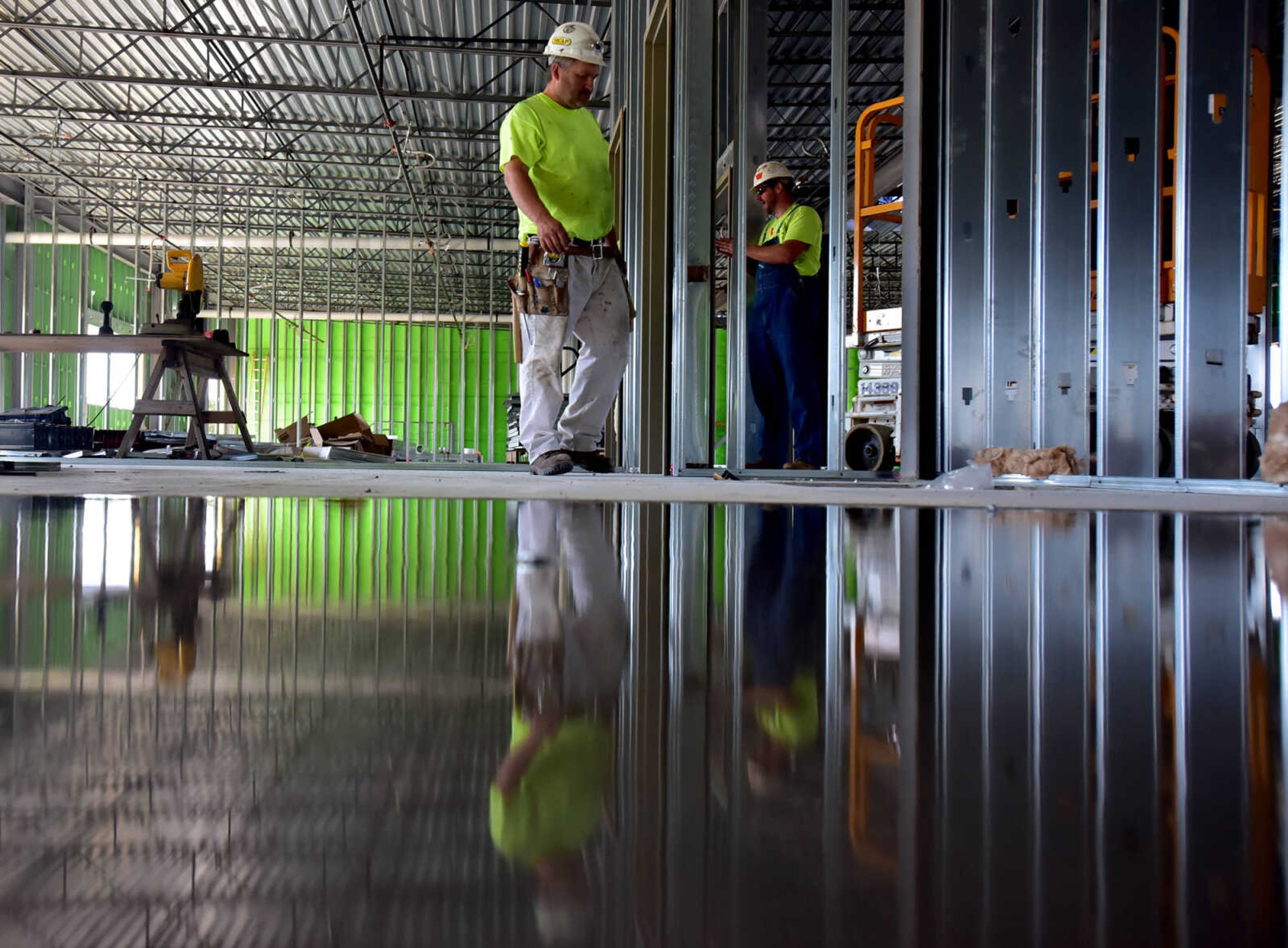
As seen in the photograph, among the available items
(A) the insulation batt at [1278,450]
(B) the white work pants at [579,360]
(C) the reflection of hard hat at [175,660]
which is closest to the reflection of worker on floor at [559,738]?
(C) the reflection of hard hat at [175,660]

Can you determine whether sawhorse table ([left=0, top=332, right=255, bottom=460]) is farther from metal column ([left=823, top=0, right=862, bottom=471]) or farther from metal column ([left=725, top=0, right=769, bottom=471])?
metal column ([left=823, top=0, right=862, bottom=471])

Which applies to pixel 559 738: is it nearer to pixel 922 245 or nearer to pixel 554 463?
pixel 554 463

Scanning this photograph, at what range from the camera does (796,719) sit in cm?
42

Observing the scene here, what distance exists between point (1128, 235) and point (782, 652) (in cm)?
403

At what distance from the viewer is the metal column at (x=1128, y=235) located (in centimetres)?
380

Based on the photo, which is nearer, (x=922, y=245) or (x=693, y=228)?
(x=922, y=245)

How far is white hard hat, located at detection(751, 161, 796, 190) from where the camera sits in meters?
5.25

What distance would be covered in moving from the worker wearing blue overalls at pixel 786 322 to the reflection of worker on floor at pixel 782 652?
4.07 metres

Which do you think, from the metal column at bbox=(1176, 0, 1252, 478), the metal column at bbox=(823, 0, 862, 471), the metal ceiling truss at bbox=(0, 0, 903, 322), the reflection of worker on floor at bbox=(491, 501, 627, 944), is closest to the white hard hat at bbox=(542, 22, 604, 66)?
the metal column at bbox=(823, 0, 862, 471)

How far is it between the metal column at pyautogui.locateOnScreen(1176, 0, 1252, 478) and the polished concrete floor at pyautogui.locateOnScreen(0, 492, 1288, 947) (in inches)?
118

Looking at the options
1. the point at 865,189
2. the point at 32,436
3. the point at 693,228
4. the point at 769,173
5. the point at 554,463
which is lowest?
the point at 554,463

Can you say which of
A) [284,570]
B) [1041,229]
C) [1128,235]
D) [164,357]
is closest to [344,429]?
[164,357]

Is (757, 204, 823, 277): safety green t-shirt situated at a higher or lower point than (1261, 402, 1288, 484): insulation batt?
higher

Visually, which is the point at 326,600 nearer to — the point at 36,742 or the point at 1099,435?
the point at 36,742
